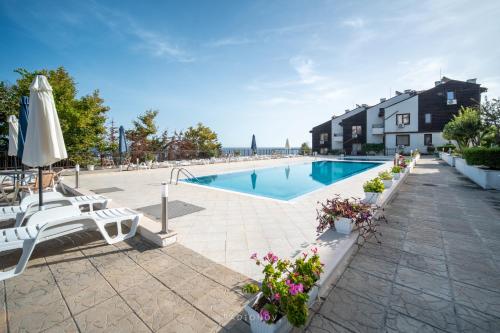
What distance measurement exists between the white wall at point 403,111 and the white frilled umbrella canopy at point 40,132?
35267 millimetres

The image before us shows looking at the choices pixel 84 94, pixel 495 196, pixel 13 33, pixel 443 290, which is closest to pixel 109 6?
pixel 13 33

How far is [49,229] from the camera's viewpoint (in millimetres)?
3148

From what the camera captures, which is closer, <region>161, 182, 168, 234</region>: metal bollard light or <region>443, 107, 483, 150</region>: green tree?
<region>161, 182, 168, 234</region>: metal bollard light

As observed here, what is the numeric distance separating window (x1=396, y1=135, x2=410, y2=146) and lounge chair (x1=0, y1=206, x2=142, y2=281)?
34.8 m

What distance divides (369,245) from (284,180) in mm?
9600

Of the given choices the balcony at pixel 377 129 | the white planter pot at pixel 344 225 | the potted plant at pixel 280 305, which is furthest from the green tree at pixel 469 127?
the potted plant at pixel 280 305

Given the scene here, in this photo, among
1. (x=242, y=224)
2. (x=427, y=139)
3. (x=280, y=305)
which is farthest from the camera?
(x=427, y=139)

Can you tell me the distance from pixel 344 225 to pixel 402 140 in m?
33.0

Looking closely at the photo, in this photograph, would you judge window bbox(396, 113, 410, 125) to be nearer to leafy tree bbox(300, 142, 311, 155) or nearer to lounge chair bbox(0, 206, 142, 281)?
leafy tree bbox(300, 142, 311, 155)

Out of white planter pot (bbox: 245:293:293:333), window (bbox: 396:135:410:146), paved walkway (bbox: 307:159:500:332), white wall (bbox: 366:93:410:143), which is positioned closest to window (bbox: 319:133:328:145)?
white wall (bbox: 366:93:410:143)

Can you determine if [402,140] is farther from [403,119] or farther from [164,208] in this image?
[164,208]

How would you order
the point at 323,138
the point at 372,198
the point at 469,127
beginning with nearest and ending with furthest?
the point at 372,198, the point at 469,127, the point at 323,138

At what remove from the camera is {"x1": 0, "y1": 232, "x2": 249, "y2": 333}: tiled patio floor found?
2045 millimetres

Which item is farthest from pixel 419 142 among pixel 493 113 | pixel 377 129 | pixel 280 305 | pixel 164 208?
pixel 280 305
